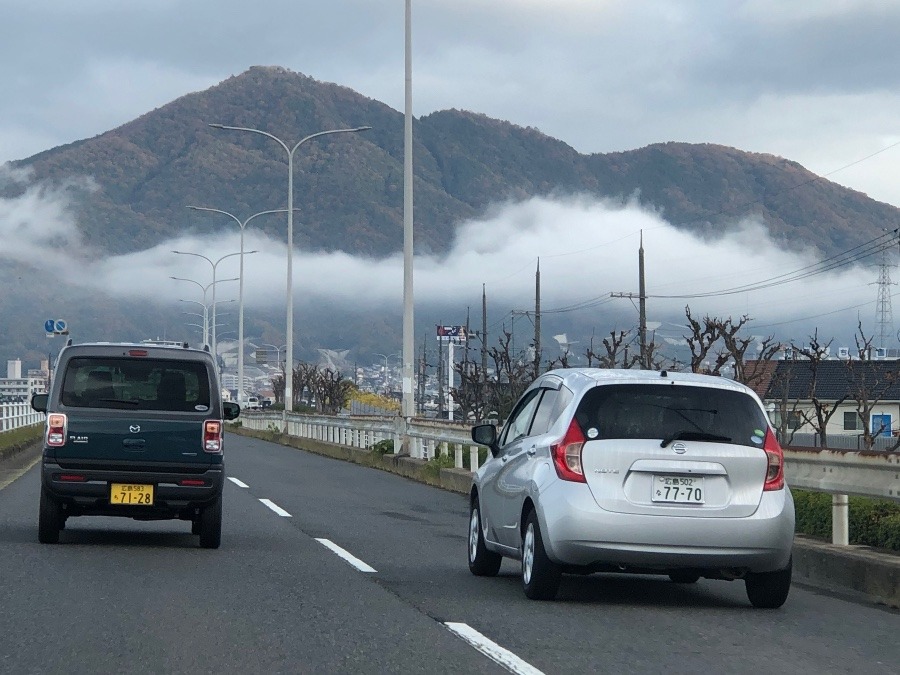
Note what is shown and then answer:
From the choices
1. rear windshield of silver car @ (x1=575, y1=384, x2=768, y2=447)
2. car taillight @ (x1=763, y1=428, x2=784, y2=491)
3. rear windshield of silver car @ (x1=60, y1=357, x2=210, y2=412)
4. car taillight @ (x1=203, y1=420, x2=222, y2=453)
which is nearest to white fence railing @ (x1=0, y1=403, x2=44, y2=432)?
rear windshield of silver car @ (x1=60, y1=357, x2=210, y2=412)

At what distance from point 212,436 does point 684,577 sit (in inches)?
188

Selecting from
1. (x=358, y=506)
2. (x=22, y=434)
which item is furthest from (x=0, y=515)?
(x=22, y=434)

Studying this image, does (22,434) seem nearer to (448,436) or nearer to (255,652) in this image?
(448,436)

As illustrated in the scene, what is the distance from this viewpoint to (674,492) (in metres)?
9.45

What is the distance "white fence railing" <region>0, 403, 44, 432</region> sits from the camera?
37572mm

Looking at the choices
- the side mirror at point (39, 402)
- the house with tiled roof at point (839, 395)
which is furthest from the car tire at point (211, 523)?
the house with tiled roof at point (839, 395)

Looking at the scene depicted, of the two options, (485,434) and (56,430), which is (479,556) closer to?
(485,434)

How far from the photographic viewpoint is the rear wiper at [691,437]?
9.50 m

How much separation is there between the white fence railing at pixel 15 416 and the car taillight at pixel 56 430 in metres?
20.8

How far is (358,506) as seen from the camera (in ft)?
63.7

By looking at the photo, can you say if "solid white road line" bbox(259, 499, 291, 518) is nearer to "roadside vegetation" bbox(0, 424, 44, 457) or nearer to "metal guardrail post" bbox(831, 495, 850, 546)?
"metal guardrail post" bbox(831, 495, 850, 546)

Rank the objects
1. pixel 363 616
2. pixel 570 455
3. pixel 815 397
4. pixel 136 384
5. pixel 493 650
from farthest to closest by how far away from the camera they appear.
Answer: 1. pixel 815 397
2. pixel 136 384
3. pixel 570 455
4. pixel 363 616
5. pixel 493 650

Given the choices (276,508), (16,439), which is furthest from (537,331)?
(276,508)

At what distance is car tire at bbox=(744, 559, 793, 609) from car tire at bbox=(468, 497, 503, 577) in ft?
7.21
